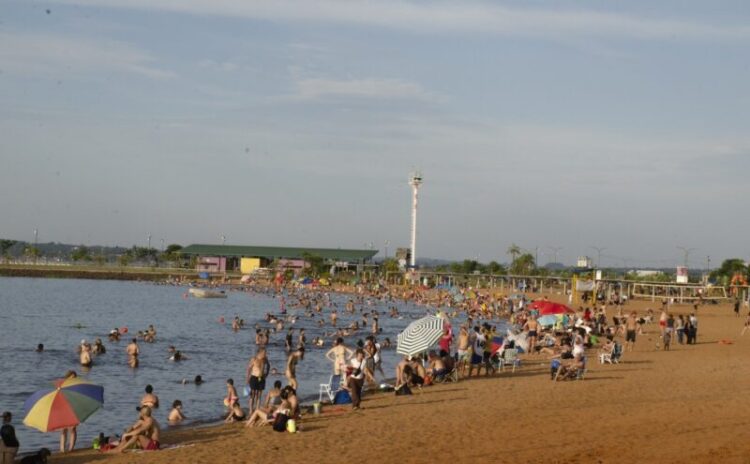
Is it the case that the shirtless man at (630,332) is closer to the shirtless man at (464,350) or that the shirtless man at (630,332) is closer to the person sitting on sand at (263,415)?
the shirtless man at (464,350)

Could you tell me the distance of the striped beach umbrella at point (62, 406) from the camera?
1413cm

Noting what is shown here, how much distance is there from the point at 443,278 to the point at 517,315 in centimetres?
6238

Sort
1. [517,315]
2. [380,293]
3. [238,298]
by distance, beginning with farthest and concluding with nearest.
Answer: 1. [380,293]
2. [238,298]
3. [517,315]

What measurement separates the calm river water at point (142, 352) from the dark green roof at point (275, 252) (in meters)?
63.6

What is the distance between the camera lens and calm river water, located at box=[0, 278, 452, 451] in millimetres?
21969

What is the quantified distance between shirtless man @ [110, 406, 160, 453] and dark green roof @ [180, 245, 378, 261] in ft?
408

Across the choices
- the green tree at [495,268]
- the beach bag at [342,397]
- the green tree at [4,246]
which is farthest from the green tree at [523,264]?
the beach bag at [342,397]

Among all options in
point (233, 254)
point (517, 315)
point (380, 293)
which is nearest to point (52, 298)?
point (380, 293)

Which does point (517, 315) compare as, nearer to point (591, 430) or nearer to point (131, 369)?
point (131, 369)

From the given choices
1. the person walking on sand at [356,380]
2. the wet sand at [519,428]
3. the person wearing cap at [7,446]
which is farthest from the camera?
the person walking on sand at [356,380]

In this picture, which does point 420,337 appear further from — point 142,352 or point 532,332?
point 142,352

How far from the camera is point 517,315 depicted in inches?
2207

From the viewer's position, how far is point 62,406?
14.3 meters

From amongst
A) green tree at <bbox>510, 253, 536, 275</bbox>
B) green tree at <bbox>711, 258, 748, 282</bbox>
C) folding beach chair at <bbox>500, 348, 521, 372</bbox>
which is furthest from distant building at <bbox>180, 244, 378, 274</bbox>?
folding beach chair at <bbox>500, 348, 521, 372</bbox>
